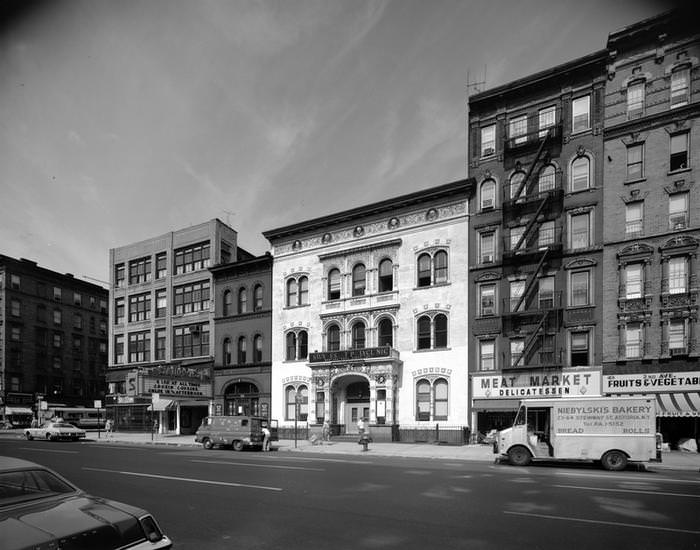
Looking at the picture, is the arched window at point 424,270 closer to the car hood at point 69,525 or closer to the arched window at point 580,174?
the arched window at point 580,174

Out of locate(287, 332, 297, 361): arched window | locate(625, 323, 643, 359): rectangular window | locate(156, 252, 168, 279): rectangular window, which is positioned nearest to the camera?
locate(625, 323, 643, 359): rectangular window

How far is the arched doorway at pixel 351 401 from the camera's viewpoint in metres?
33.6

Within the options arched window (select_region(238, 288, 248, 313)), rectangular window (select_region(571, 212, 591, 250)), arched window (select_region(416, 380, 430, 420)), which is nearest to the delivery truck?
arched window (select_region(416, 380, 430, 420))

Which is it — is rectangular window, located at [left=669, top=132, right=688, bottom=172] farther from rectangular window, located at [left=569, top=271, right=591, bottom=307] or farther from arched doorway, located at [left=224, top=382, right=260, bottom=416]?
arched doorway, located at [left=224, top=382, right=260, bottom=416]

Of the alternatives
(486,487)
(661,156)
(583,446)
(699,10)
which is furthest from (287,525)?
(661,156)

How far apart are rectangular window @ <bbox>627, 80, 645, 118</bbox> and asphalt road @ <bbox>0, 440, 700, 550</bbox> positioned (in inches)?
724

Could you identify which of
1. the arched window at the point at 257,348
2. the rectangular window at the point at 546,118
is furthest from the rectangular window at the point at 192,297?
the rectangular window at the point at 546,118

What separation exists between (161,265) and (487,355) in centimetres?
3005

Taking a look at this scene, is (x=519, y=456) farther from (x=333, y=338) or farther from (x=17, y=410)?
(x=17, y=410)

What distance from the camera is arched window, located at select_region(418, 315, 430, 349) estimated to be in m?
31.7

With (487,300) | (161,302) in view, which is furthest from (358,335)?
(161,302)

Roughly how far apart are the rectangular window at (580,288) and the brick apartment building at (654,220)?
926 millimetres

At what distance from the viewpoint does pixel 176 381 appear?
37.8 metres

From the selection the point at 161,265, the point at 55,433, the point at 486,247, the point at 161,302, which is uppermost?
the point at 161,265
